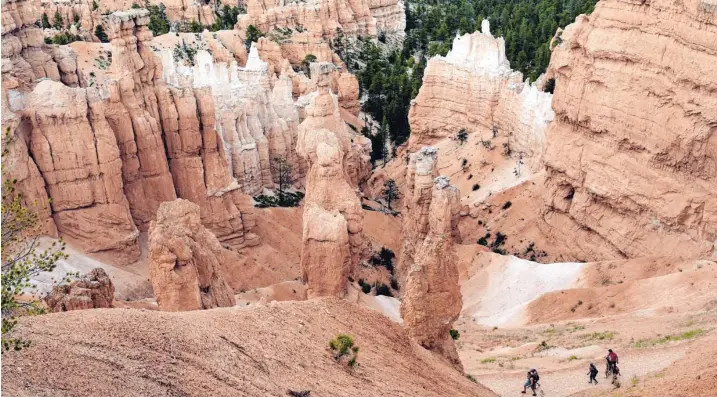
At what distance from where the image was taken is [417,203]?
143ft

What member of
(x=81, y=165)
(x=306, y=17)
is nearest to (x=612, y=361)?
(x=81, y=165)

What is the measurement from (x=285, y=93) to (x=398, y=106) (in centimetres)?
1803

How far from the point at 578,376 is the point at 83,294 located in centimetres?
1431

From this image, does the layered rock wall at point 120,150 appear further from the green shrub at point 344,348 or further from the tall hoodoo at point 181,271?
the green shrub at point 344,348

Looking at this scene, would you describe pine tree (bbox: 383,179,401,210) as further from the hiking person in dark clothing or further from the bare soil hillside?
the bare soil hillside

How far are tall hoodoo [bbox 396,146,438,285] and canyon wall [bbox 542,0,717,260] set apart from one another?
607 cm

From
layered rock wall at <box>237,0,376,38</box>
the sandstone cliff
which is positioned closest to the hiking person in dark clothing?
the sandstone cliff

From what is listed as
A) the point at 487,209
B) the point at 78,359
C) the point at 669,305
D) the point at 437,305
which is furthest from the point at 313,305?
the point at 487,209

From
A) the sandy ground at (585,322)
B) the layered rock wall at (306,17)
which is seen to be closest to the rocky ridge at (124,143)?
the sandy ground at (585,322)

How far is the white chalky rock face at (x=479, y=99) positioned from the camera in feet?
172

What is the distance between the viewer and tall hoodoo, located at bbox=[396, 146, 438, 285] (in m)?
43.1

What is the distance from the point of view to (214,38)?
81875 mm

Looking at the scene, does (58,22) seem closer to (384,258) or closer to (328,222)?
(384,258)

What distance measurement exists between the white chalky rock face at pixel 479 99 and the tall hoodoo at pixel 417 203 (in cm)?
961
